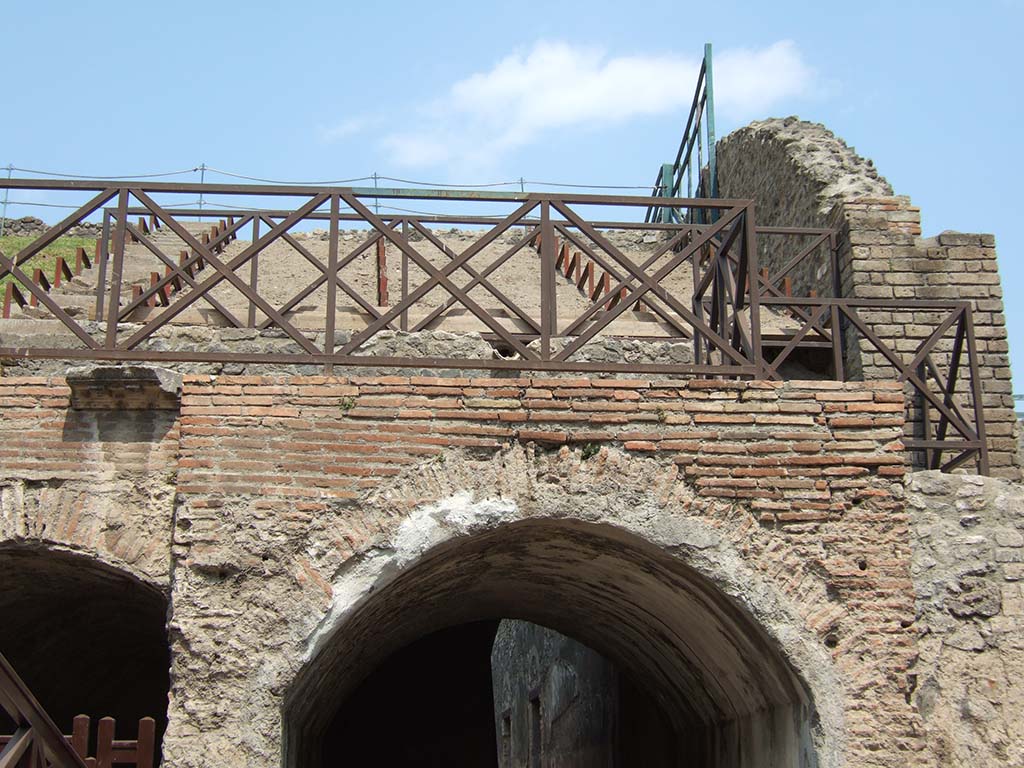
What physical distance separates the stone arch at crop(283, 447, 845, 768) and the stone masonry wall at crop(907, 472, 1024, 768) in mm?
629

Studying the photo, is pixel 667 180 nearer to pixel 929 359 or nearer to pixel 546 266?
pixel 929 359

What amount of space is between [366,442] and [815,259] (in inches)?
251

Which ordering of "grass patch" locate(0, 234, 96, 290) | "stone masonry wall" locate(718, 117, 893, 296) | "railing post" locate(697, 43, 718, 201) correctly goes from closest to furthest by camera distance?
"stone masonry wall" locate(718, 117, 893, 296), "railing post" locate(697, 43, 718, 201), "grass patch" locate(0, 234, 96, 290)

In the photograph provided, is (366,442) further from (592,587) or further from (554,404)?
(592,587)

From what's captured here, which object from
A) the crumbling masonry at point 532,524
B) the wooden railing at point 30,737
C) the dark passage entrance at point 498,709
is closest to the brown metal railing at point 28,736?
the wooden railing at point 30,737

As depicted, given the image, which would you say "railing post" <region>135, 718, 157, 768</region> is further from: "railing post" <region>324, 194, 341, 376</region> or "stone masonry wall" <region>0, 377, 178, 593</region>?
"railing post" <region>324, 194, 341, 376</region>

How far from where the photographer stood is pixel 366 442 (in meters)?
5.95

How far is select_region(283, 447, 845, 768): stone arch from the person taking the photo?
5.76 m

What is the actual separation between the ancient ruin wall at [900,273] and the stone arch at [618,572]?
11.3 ft

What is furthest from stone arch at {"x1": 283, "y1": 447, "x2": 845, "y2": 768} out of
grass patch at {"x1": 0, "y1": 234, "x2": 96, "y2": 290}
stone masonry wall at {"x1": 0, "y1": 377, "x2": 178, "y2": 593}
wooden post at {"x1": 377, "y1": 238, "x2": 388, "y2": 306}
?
grass patch at {"x1": 0, "y1": 234, "x2": 96, "y2": 290}

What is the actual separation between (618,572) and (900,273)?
186 inches

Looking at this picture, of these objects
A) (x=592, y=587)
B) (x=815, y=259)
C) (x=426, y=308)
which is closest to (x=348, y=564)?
(x=592, y=587)

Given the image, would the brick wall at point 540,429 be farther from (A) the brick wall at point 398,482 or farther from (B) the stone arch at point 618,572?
(B) the stone arch at point 618,572

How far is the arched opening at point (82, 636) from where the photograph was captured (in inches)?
255
